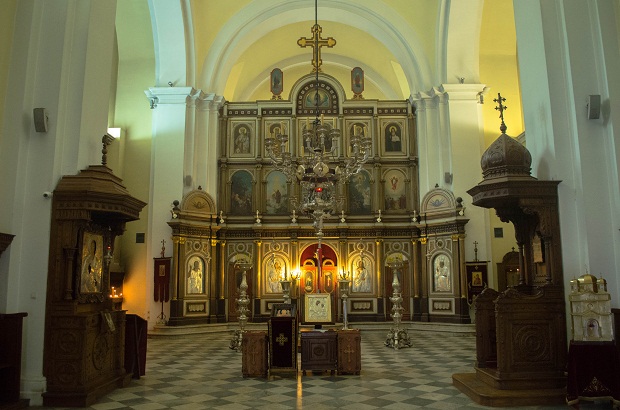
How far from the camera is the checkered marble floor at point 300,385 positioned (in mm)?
6566

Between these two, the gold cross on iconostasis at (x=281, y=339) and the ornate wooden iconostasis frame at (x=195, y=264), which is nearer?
the gold cross on iconostasis at (x=281, y=339)

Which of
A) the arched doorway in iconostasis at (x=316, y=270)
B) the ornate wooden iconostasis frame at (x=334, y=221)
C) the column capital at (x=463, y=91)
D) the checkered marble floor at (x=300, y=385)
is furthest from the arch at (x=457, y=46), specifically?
the checkered marble floor at (x=300, y=385)

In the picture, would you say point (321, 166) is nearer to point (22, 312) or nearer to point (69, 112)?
point (69, 112)

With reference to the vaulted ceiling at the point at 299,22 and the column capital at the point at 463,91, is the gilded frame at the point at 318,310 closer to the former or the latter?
the column capital at the point at 463,91

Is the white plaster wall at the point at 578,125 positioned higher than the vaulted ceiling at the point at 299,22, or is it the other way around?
the vaulted ceiling at the point at 299,22

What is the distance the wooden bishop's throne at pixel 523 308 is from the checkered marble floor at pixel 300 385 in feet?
1.25

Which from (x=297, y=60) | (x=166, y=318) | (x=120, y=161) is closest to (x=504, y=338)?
(x=166, y=318)

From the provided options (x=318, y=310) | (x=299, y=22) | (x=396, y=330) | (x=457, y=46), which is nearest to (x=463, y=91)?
(x=457, y=46)

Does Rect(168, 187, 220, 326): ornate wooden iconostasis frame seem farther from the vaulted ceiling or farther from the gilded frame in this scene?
the gilded frame

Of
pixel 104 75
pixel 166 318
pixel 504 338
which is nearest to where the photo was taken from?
pixel 504 338

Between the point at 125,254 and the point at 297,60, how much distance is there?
1162cm

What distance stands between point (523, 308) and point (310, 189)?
5814mm

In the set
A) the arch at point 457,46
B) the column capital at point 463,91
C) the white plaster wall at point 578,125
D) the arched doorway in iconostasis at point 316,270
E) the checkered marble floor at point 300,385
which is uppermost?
the arch at point 457,46

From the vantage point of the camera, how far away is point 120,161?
16.2m
